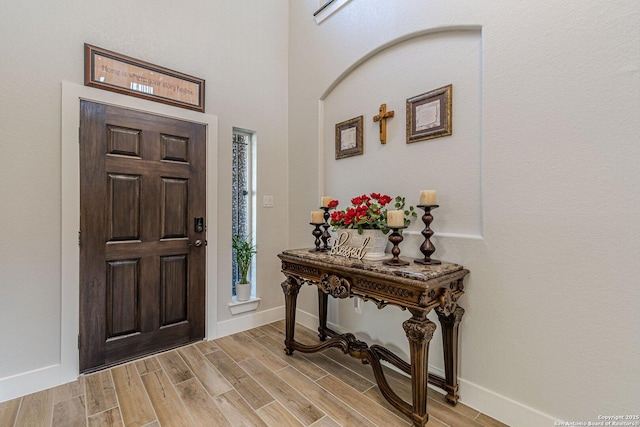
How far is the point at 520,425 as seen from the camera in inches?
58.5

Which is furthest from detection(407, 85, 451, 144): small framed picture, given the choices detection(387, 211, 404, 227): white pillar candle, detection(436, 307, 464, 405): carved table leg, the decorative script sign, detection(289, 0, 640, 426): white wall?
the decorative script sign

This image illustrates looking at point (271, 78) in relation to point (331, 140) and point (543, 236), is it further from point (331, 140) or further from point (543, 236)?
point (543, 236)

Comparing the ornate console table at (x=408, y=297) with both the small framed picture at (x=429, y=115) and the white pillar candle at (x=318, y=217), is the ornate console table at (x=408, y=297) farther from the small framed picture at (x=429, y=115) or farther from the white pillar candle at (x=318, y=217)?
the small framed picture at (x=429, y=115)

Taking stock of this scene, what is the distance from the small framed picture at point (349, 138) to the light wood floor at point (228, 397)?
1.70 m

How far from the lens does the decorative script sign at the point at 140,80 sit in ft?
6.64

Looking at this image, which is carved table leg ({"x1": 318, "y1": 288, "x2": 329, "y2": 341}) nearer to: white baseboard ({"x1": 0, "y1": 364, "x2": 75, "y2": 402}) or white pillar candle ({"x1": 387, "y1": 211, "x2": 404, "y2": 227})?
white pillar candle ({"x1": 387, "y1": 211, "x2": 404, "y2": 227})

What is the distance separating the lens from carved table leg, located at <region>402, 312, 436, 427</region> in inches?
56.4

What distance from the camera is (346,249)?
1.97 meters

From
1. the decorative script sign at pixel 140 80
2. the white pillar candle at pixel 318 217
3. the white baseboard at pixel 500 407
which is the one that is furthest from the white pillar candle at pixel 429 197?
the decorative script sign at pixel 140 80

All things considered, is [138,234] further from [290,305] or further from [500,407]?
[500,407]

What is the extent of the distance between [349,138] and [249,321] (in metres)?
2.01

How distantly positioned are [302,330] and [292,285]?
0.79m

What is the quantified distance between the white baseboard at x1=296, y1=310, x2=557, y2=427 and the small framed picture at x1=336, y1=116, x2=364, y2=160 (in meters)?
1.74

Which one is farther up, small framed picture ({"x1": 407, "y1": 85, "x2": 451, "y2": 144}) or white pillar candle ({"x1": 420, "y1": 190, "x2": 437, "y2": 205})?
small framed picture ({"x1": 407, "y1": 85, "x2": 451, "y2": 144})
